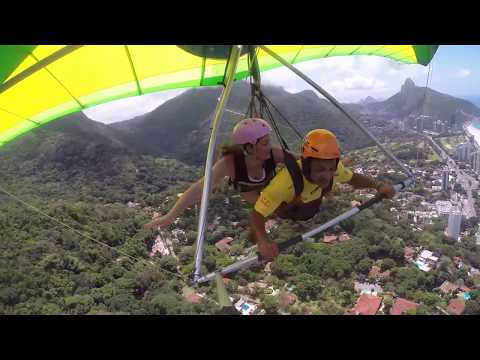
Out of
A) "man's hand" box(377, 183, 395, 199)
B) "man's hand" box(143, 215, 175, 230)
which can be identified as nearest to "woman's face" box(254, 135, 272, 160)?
"man's hand" box(143, 215, 175, 230)

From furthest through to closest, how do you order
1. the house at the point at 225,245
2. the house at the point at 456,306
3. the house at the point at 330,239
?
the house at the point at 330,239 < the house at the point at 456,306 < the house at the point at 225,245

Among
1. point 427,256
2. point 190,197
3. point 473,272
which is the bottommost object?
point 473,272

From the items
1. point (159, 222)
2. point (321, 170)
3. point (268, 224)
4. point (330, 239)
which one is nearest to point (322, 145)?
point (321, 170)

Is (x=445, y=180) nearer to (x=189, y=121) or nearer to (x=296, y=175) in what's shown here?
(x=189, y=121)

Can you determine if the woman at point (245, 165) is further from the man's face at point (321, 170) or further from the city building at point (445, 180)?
the city building at point (445, 180)

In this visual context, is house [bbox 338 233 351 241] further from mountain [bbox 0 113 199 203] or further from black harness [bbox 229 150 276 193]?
black harness [bbox 229 150 276 193]

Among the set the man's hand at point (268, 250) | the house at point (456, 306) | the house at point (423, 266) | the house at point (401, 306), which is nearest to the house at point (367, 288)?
the house at point (401, 306)
